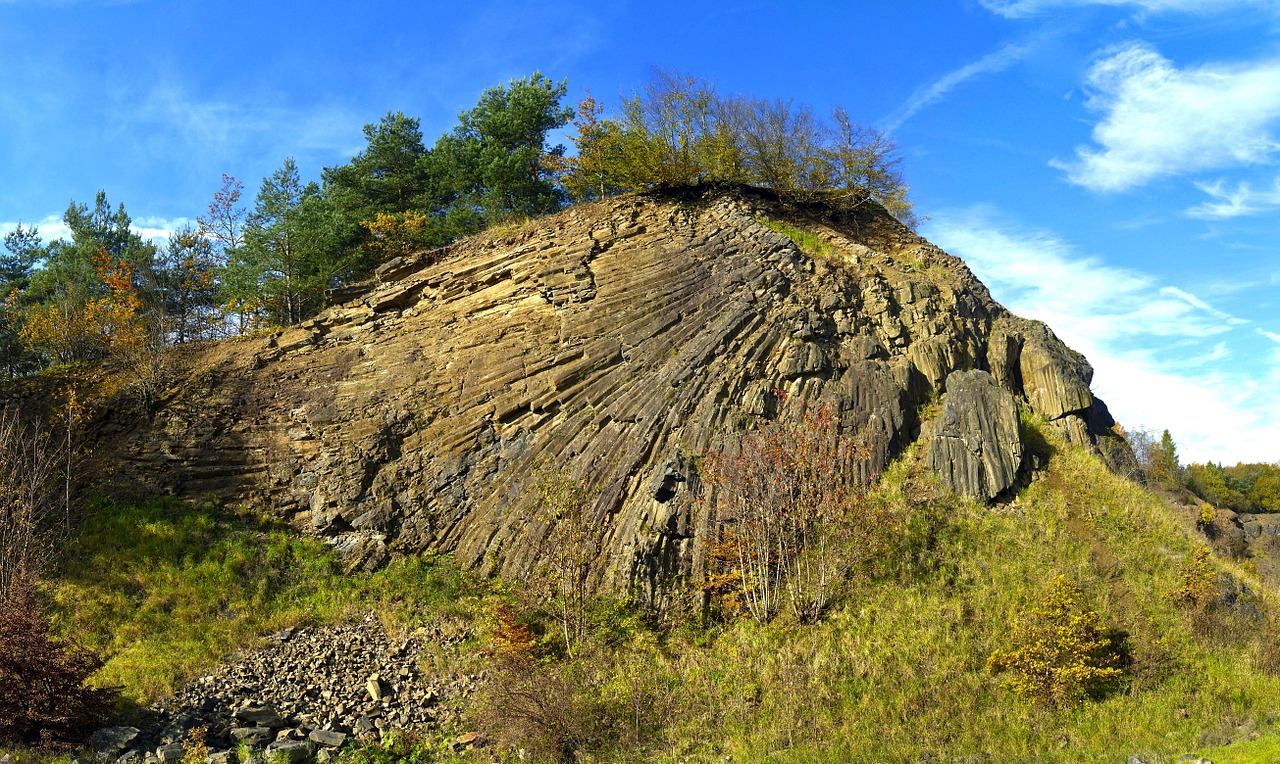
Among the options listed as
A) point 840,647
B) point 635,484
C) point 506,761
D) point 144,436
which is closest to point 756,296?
point 635,484

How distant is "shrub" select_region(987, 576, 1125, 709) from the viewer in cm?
1244

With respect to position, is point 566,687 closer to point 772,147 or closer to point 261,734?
point 261,734

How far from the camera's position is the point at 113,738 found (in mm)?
11773

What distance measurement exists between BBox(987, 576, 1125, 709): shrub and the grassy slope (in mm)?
287

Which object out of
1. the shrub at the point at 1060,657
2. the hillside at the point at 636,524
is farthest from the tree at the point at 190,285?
the shrub at the point at 1060,657

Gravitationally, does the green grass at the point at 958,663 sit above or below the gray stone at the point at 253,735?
above

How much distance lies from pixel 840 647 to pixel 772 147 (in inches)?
664

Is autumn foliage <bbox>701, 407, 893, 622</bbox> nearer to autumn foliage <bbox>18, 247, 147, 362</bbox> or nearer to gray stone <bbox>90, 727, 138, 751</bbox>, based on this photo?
gray stone <bbox>90, 727, 138, 751</bbox>

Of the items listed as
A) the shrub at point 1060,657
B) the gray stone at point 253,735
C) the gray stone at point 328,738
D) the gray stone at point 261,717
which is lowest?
the gray stone at point 328,738

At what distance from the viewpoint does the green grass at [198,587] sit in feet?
49.5

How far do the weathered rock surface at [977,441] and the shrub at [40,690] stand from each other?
52.7ft

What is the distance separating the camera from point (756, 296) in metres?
20.2

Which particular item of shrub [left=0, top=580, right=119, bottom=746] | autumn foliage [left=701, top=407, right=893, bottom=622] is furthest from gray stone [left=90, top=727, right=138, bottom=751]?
autumn foliage [left=701, top=407, right=893, bottom=622]

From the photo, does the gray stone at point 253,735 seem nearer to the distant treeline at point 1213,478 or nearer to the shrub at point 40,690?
the shrub at point 40,690
